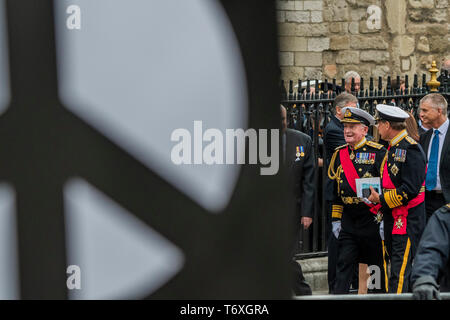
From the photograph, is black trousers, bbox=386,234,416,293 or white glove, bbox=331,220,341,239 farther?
white glove, bbox=331,220,341,239

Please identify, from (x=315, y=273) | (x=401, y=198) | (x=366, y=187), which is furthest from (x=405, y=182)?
(x=315, y=273)

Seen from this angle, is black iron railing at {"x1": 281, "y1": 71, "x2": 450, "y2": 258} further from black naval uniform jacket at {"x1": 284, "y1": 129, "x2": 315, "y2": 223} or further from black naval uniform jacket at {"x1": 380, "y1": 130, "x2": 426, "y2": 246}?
black naval uniform jacket at {"x1": 380, "y1": 130, "x2": 426, "y2": 246}

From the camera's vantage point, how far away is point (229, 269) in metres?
1.20

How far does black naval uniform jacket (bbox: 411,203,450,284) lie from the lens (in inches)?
134

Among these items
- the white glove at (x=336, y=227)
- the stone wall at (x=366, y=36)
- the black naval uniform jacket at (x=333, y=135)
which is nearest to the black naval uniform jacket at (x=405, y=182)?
the white glove at (x=336, y=227)

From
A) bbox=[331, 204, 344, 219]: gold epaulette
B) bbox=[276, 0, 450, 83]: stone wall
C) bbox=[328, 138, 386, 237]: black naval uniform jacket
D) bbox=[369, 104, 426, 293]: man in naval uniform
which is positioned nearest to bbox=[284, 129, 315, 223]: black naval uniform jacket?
bbox=[331, 204, 344, 219]: gold epaulette

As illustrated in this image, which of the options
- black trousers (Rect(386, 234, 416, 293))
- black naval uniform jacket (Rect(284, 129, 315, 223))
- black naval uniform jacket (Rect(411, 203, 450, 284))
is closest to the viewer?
A: black naval uniform jacket (Rect(411, 203, 450, 284))

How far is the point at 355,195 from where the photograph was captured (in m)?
5.85

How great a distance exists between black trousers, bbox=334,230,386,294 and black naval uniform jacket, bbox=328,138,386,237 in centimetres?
5

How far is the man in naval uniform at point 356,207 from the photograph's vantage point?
5848 millimetres

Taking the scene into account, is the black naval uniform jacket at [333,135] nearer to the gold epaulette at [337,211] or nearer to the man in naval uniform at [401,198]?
the gold epaulette at [337,211]
